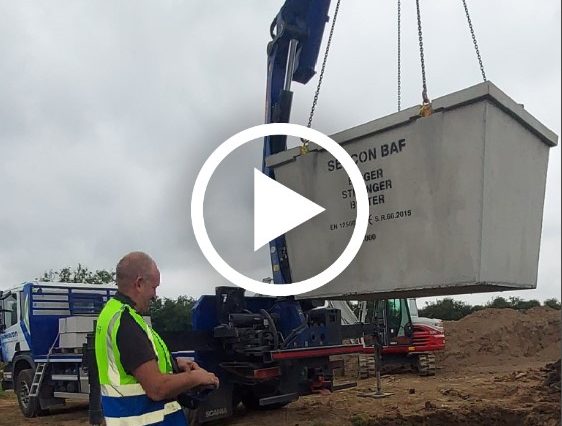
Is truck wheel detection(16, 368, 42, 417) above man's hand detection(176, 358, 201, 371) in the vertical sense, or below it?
below

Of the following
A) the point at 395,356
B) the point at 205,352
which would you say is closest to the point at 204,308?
the point at 205,352

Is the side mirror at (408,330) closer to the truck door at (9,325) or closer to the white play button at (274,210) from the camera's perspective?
the truck door at (9,325)

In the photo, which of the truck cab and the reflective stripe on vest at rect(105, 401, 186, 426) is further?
the truck cab

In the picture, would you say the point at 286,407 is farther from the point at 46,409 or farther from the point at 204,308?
the point at 46,409

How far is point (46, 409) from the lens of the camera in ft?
36.8

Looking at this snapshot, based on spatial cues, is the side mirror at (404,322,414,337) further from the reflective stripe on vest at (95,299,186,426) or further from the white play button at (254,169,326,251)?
the reflective stripe on vest at (95,299,186,426)

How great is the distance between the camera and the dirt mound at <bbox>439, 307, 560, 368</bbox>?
76.0 feet

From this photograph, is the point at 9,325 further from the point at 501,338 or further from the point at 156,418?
the point at 501,338

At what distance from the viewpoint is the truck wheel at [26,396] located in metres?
11.1

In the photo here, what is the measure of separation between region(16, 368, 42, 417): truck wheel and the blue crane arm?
5750mm

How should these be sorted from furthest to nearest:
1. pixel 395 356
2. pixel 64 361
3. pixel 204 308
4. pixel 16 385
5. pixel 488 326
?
pixel 488 326 < pixel 395 356 < pixel 16 385 < pixel 64 361 < pixel 204 308

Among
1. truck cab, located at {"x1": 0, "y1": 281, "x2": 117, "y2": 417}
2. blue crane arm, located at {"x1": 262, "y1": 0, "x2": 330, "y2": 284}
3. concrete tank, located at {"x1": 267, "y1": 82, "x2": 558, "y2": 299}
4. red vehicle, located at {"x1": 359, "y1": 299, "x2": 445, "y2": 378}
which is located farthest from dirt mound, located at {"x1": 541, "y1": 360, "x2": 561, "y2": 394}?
truck cab, located at {"x1": 0, "y1": 281, "x2": 117, "y2": 417}

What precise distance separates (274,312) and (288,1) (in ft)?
12.8

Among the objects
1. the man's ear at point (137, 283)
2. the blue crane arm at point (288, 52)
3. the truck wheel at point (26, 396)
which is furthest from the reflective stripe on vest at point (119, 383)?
the truck wheel at point (26, 396)
